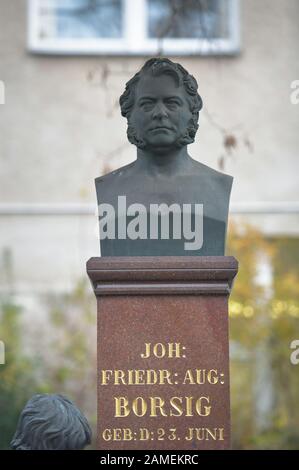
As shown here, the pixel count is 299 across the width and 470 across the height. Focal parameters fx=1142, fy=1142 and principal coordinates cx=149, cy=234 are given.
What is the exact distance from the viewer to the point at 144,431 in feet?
19.0

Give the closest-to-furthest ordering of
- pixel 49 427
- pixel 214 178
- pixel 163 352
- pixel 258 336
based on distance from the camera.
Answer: pixel 49 427
pixel 163 352
pixel 214 178
pixel 258 336

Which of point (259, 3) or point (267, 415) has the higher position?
point (259, 3)

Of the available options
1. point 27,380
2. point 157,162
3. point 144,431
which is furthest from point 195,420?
point 27,380

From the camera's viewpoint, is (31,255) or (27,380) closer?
(27,380)

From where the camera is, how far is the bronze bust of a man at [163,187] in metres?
6.09

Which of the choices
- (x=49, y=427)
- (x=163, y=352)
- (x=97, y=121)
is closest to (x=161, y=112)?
(x=163, y=352)

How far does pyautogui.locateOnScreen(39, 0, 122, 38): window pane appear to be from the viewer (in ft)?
41.6

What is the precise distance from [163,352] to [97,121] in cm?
682

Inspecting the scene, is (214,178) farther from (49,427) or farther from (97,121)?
(97,121)

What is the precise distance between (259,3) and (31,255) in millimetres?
3705

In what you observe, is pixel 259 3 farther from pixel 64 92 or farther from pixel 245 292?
pixel 245 292

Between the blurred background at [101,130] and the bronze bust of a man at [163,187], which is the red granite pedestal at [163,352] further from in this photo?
the blurred background at [101,130]

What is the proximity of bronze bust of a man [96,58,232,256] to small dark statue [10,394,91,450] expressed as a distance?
1066mm

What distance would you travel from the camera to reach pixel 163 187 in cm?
624
